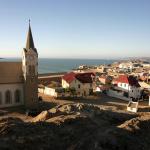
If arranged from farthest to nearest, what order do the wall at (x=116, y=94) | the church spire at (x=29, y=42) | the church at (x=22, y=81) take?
the wall at (x=116, y=94) → the church spire at (x=29, y=42) → the church at (x=22, y=81)

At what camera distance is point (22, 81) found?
47.4 m

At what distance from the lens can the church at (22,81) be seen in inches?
1822

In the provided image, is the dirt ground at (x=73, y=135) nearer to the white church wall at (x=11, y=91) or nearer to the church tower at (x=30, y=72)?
the church tower at (x=30, y=72)

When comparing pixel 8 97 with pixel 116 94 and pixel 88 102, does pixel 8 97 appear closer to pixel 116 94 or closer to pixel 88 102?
pixel 88 102

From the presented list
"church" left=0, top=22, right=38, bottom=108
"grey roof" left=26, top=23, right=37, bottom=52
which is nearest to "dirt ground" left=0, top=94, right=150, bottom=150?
"church" left=0, top=22, right=38, bottom=108

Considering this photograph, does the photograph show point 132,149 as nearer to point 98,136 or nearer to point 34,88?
point 98,136

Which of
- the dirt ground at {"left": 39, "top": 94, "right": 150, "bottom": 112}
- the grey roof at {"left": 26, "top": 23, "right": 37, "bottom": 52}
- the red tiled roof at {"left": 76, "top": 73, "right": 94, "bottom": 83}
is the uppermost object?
the grey roof at {"left": 26, "top": 23, "right": 37, "bottom": 52}

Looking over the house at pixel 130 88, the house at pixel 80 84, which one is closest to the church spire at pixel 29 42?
the house at pixel 80 84

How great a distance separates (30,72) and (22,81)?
7.44ft

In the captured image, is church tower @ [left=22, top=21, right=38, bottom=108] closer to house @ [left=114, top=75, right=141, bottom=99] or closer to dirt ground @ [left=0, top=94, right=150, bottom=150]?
dirt ground @ [left=0, top=94, right=150, bottom=150]

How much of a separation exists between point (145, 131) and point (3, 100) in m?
28.0

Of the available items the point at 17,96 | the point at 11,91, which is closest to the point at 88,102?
the point at 17,96

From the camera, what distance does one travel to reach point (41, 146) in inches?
815

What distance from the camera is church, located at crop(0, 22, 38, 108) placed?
46.3m
